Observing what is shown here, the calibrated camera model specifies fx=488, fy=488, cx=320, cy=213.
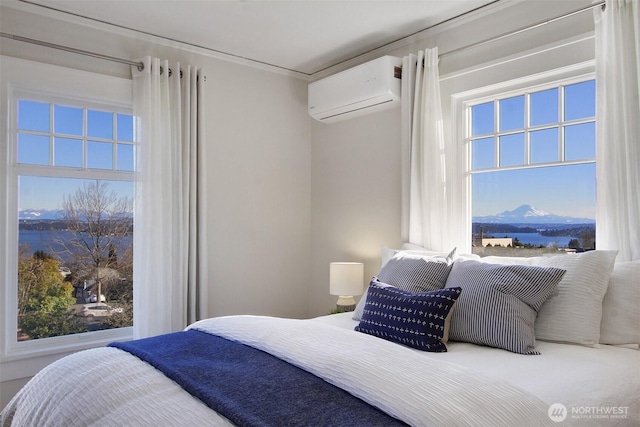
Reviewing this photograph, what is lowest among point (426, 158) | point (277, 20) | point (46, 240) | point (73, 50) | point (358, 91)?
point (46, 240)

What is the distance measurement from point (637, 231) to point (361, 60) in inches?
94.3

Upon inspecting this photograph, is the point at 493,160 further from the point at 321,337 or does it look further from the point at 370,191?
the point at 321,337

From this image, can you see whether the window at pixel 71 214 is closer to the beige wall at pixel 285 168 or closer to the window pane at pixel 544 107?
the beige wall at pixel 285 168

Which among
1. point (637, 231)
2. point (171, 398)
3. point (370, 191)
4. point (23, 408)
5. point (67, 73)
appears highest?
point (67, 73)

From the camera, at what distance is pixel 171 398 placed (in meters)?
1.56

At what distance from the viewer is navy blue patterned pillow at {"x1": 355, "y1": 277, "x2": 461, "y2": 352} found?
2.14 metres

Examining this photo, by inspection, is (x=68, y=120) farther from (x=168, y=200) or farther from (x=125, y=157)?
(x=168, y=200)

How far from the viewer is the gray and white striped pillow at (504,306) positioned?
6.86 ft

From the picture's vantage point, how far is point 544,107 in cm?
290

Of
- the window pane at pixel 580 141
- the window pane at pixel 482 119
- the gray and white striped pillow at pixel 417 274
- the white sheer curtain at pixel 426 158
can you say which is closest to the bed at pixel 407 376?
the gray and white striped pillow at pixel 417 274

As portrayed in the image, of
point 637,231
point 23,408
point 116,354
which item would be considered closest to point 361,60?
point 637,231

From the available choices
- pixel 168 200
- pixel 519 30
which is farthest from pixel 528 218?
pixel 168 200

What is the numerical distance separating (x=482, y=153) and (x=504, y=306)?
137cm

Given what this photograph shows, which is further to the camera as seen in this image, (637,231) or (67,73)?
(67,73)
